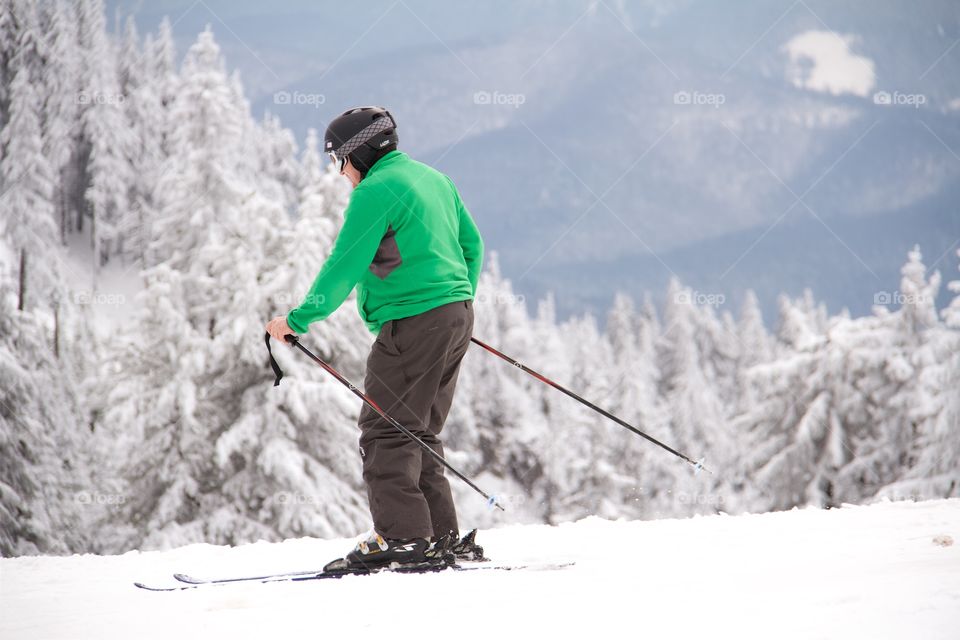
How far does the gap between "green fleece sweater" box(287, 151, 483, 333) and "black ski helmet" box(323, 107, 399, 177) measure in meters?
0.07

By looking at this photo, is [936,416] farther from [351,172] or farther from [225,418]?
[351,172]

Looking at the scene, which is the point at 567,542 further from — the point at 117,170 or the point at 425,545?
the point at 117,170

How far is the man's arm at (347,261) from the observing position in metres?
4.18

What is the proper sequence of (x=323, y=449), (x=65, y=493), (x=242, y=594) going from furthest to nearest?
(x=65, y=493) < (x=323, y=449) < (x=242, y=594)

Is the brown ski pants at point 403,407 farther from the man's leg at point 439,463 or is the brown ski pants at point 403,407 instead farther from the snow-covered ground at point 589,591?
the snow-covered ground at point 589,591

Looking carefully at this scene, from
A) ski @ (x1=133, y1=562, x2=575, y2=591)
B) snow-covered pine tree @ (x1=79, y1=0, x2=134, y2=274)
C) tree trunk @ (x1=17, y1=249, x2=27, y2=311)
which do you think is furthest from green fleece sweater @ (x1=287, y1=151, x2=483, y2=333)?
snow-covered pine tree @ (x1=79, y1=0, x2=134, y2=274)

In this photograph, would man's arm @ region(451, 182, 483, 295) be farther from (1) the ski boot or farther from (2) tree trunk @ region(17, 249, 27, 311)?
(2) tree trunk @ region(17, 249, 27, 311)

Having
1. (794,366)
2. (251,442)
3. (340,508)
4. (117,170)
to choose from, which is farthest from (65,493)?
(117,170)

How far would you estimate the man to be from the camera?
4234mm

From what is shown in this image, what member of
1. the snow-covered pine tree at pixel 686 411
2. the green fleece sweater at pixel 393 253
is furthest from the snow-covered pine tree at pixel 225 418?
the snow-covered pine tree at pixel 686 411

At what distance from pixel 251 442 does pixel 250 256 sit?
368 centimetres

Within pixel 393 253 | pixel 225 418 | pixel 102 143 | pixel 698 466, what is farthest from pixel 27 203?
pixel 698 466

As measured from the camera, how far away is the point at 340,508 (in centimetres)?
1504

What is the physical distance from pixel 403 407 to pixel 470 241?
1181 mm
